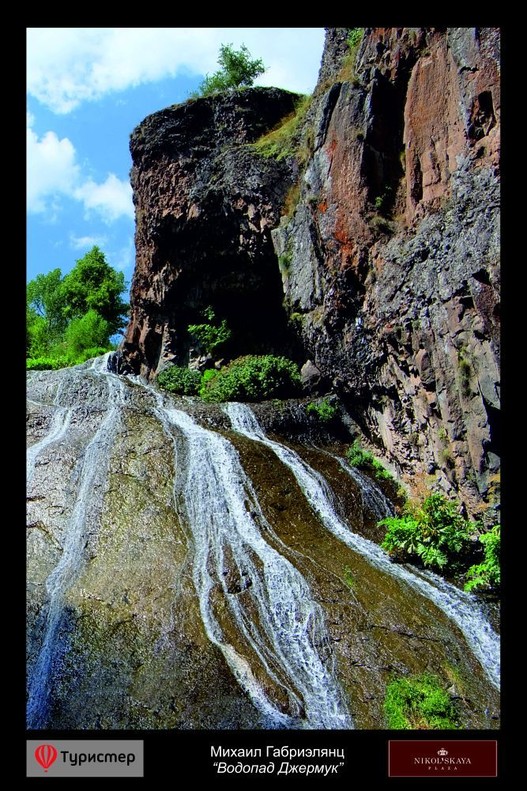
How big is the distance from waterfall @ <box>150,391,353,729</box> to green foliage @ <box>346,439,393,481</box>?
3231 mm

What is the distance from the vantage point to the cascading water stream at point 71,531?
6219mm

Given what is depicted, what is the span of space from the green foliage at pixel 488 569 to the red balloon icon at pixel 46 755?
6354 millimetres

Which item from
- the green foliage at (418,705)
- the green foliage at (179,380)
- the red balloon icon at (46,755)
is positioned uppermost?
the green foliage at (179,380)

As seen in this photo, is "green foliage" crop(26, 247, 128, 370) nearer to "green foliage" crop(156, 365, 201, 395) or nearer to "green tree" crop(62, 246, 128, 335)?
"green tree" crop(62, 246, 128, 335)

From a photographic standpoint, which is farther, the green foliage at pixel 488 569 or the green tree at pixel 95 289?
the green tree at pixel 95 289

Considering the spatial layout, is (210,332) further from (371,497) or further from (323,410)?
(371,497)

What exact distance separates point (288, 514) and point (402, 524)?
2.18m

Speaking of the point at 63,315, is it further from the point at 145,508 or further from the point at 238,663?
the point at 238,663

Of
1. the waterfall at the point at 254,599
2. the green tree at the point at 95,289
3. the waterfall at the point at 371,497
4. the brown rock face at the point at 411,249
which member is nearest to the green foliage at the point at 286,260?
the brown rock face at the point at 411,249

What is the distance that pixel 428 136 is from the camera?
1101 cm

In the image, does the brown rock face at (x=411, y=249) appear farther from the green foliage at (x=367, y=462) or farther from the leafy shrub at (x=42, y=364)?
the leafy shrub at (x=42, y=364)

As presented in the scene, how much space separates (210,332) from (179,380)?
88.7 inches

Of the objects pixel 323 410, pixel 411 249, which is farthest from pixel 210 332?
pixel 411 249
